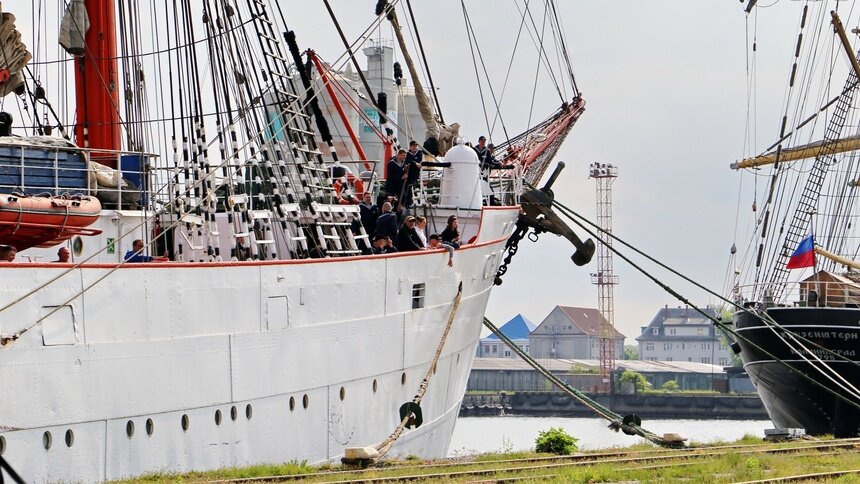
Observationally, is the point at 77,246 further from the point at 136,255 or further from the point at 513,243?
the point at 513,243

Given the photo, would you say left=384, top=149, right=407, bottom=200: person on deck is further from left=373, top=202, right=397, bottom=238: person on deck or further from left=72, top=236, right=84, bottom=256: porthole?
left=72, top=236, right=84, bottom=256: porthole

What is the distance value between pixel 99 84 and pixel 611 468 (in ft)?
37.7

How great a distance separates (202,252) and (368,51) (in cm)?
5107

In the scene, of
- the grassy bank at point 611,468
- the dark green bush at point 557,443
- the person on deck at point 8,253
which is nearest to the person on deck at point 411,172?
the dark green bush at point 557,443

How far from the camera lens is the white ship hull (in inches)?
595

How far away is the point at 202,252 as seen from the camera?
2108cm

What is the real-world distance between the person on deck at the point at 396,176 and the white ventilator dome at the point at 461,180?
174 centimetres

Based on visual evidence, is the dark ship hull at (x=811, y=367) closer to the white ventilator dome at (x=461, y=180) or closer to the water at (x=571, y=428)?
the white ventilator dome at (x=461, y=180)

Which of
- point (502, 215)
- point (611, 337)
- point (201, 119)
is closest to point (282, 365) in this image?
point (201, 119)

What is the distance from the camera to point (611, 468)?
1567 cm

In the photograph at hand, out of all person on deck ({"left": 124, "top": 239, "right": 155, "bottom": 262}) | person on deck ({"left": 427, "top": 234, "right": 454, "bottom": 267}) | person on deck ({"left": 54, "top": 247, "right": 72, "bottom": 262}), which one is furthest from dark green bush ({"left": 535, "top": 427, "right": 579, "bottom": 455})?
person on deck ({"left": 54, "top": 247, "right": 72, "bottom": 262})

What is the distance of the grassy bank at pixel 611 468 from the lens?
1500cm

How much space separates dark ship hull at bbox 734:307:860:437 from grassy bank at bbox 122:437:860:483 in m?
13.2

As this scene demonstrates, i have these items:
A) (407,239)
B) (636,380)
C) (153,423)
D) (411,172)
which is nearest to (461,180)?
(411,172)
